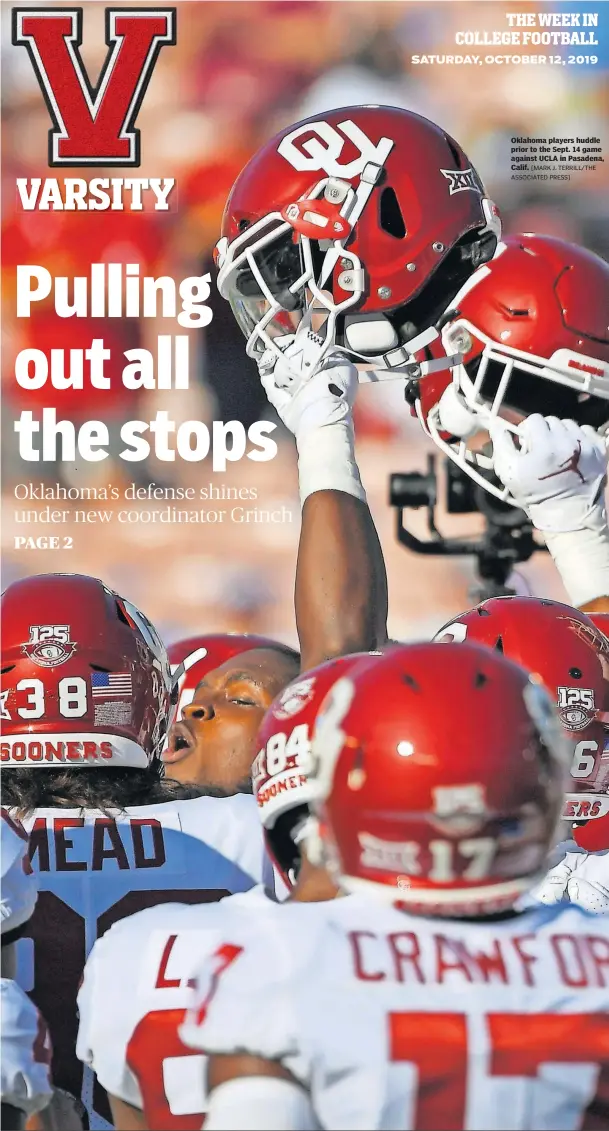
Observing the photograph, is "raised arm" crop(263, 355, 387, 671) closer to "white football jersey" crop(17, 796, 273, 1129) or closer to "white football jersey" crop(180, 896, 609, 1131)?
"white football jersey" crop(17, 796, 273, 1129)

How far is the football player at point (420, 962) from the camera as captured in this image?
5.09ft

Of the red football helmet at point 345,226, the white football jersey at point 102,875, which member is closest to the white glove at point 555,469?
the red football helmet at point 345,226

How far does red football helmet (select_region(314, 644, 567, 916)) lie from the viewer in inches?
61.5

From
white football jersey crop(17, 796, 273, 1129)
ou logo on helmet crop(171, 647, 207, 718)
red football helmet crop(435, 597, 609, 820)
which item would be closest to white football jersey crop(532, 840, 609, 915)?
red football helmet crop(435, 597, 609, 820)

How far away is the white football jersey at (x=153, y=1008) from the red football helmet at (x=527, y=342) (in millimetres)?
1833

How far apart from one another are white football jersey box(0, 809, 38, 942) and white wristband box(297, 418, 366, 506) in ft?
2.65

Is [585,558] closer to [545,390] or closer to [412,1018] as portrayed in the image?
[545,390]

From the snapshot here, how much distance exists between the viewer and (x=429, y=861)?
157 cm

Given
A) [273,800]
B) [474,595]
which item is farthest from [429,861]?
[474,595]

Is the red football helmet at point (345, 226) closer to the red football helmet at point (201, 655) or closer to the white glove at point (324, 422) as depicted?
the white glove at point (324, 422)

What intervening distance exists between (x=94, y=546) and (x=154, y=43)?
2456 mm

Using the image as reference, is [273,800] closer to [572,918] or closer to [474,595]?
[572,918]

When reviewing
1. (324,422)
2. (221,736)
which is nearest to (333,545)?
(324,422)

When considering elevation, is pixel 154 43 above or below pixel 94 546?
above
